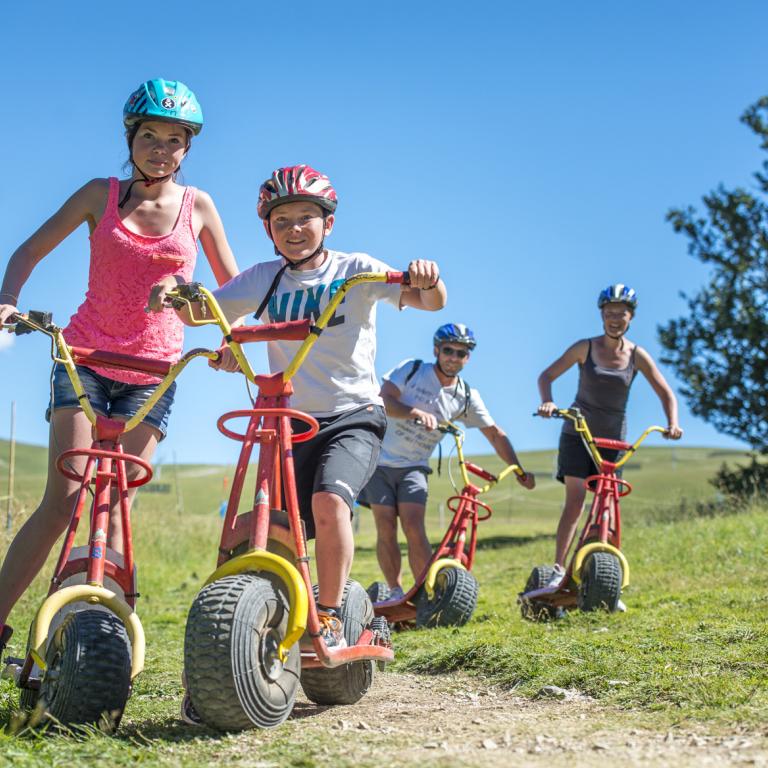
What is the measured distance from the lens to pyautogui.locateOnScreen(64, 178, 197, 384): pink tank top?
14.7 ft

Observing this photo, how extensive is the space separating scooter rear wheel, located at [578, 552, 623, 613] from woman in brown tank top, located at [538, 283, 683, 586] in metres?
0.95

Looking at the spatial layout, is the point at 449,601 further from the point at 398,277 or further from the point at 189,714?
the point at 398,277

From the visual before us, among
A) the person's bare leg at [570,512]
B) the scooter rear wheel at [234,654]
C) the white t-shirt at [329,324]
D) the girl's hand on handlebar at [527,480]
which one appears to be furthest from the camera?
the person's bare leg at [570,512]

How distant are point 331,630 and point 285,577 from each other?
1.47ft

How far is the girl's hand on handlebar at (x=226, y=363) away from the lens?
4074 mm

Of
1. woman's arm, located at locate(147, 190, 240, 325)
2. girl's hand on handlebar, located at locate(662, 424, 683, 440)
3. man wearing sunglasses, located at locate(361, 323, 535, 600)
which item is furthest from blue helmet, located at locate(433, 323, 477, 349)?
woman's arm, located at locate(147, 190, 240, 325)

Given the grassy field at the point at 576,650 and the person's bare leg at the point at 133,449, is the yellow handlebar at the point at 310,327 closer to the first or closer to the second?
the person's bare leg at the point at 133,449

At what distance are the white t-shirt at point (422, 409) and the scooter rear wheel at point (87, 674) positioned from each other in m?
4.41

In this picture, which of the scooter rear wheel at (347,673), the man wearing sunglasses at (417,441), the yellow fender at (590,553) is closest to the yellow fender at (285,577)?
the scooter rear wheel at (347,673)

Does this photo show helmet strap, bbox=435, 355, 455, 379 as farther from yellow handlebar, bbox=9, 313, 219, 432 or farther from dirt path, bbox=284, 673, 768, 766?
yellow handlebar, bbox=9, 313, 219, 432

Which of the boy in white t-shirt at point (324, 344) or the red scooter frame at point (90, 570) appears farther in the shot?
the boy in white t-shirt at point (324, 344)

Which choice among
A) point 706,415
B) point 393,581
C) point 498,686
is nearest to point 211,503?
point 706,415

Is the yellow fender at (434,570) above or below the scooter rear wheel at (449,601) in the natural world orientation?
above

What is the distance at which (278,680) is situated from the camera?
3.53 metres
